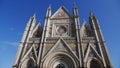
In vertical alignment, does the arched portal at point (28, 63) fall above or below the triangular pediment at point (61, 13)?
below

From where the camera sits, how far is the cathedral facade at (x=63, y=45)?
17188 millimetres

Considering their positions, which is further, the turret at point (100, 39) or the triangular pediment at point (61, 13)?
the triangular pediment at point (61, 13)

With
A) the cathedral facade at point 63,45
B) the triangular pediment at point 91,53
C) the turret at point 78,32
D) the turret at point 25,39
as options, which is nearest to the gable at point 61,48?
the cathedral facade at point 63,45

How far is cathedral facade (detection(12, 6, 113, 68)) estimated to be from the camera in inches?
677

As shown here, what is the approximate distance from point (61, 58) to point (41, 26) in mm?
6272

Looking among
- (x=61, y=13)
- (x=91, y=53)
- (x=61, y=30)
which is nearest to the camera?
(x=91, y=53)

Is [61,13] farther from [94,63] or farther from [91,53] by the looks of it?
[94,63]

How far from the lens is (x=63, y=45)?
61.3ft

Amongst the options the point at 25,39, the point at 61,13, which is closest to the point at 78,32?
the point at 61,13

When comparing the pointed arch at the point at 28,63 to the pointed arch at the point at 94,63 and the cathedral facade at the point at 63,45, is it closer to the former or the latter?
the cathedral facade at the point at 63,45

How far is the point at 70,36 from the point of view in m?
19.7

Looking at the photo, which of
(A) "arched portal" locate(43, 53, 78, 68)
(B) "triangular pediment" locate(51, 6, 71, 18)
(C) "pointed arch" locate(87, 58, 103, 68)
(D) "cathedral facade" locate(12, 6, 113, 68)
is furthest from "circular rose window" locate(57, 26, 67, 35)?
(C) "pointed arch" locate(87, 58, 103, 68)

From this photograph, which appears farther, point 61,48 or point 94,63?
point 61,48

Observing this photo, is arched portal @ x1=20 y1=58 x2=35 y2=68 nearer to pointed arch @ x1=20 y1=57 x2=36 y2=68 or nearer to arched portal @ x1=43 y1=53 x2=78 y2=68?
pointed arch @ x1=20 y1=57 x2=36 y2=68
